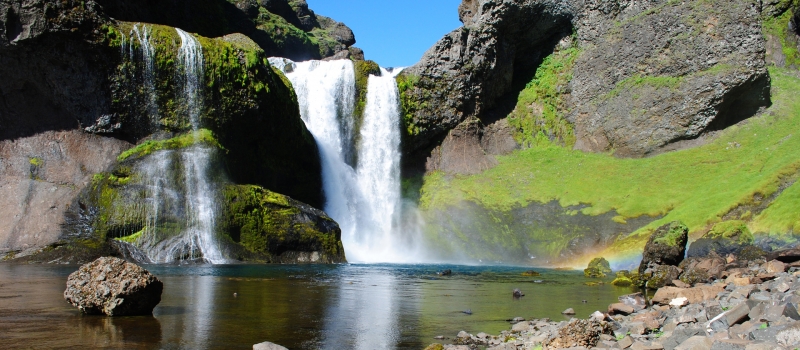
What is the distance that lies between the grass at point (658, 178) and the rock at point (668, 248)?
29.8ft

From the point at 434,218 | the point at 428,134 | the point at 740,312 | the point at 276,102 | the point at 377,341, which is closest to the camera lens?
the point at 740,312

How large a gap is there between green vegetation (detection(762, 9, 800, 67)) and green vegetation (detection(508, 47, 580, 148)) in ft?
56.5

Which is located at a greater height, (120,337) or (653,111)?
(653,111)

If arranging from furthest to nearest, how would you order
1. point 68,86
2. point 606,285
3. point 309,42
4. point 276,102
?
point 309,42
point 276,102
point 68,86
point 606,285

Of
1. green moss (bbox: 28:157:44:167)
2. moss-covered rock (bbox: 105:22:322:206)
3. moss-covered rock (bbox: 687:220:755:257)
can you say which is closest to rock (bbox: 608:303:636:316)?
moss-covered rock (bbox: 687:220:755:257)

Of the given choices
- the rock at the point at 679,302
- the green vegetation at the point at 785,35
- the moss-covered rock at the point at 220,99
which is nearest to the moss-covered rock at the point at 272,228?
the moss-covered rock at the point at 220,99

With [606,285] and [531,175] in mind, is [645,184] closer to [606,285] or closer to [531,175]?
[531,175]

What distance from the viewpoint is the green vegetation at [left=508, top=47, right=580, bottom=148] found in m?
56.8

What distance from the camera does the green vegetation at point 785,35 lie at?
53.4m

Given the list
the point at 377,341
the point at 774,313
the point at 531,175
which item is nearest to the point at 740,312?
the point at 774,313

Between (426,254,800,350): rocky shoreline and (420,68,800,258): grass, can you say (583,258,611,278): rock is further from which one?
(426,254,800,350): rocky shoreline

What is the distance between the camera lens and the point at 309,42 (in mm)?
82688

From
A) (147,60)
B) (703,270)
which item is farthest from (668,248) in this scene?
(147,60)

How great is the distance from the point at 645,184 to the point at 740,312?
39226 millimetres
